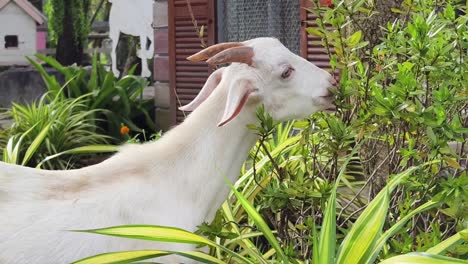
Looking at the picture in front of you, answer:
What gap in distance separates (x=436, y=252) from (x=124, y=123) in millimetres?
6590

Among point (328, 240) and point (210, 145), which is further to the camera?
point (210, 145)

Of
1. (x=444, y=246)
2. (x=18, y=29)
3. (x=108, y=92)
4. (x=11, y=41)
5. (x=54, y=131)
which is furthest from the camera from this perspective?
(x=11, y=41)

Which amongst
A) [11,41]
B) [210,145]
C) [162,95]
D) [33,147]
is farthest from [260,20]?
[11,41]

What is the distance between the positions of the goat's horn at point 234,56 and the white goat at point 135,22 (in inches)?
336

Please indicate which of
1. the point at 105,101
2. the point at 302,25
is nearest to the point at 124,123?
the point at 105,101

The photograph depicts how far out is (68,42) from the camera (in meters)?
16.9

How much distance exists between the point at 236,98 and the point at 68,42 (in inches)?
554

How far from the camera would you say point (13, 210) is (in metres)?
3.17

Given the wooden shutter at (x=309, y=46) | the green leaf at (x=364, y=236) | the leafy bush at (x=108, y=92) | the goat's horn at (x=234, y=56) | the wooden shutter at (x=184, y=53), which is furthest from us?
the leafy bush at (x=108, y=92)

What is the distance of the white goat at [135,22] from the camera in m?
12.0

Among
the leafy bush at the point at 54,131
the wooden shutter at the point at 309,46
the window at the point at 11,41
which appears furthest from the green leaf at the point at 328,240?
the window at the point at 11,41

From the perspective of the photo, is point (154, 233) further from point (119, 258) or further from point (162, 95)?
point (162, 95)

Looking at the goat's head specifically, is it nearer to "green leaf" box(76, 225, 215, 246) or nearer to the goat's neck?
the goat's neck

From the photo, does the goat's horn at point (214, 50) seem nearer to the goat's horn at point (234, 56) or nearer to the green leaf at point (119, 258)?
the goat's horn at point (234, 56)
